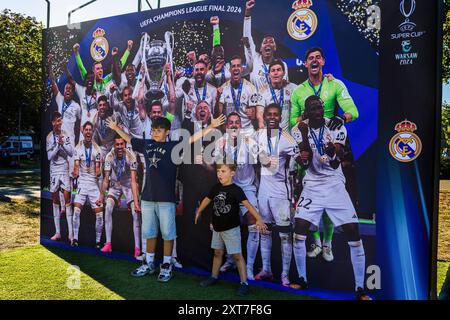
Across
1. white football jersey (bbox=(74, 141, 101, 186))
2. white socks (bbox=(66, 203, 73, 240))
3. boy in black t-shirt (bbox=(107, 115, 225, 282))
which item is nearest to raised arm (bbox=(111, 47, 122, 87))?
white football jersey (bbox=(74, 141, 101, 186))

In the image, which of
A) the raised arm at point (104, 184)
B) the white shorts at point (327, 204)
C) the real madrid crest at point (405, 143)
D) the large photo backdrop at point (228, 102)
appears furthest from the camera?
the raised arm at point (104, 184)

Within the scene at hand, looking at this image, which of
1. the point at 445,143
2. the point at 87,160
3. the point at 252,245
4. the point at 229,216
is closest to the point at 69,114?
the point at 87,160

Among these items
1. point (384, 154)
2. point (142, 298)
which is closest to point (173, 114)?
point (142, 298)

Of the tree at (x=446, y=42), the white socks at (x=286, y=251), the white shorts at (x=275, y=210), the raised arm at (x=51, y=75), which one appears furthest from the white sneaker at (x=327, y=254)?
the tree at (x=446, y=42)

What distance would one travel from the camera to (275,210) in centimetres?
471

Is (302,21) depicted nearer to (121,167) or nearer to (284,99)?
(284,99)

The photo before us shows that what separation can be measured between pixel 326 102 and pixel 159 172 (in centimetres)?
221

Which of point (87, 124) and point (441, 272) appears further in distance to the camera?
point (87, 124)

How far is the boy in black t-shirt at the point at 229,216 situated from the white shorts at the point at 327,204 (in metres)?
0.54

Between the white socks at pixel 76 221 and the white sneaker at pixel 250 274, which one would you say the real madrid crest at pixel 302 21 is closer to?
the white sneaker at pixel 250 274

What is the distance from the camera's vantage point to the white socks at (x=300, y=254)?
4.54 m

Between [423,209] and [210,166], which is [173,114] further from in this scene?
[423,209]

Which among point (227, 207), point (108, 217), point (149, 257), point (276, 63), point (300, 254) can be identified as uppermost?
point (276, 63)

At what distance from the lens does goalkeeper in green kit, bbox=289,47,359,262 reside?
434 centimetres
